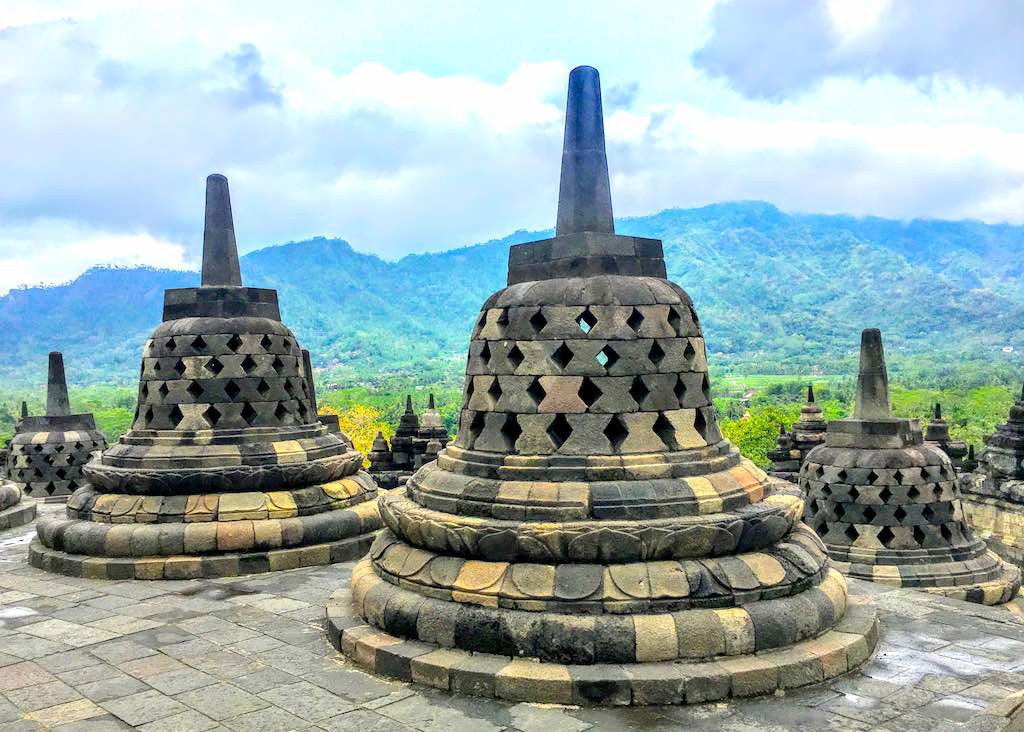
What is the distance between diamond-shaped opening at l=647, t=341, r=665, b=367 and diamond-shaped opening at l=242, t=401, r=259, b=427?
205 inches

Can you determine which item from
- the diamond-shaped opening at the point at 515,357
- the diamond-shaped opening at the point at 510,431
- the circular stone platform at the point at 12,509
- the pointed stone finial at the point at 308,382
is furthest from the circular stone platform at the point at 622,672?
the circular stone platform at the point at 12,509

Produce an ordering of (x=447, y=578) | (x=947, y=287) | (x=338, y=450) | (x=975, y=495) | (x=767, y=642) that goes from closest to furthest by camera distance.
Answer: (x=767, y=642) < (x=447, y=578) < (x=338, y=450) < (x=975, y=495) < (x=947, y=287)

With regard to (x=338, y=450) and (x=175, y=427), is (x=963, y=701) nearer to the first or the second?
(x=338, y=450)

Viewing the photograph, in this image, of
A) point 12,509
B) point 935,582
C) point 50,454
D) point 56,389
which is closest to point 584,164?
point 935,582

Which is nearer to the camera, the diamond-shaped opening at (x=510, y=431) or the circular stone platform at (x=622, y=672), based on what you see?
the circular stone platform at (x=622, y=672)

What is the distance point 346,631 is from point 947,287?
215005mm

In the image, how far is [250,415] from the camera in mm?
9695

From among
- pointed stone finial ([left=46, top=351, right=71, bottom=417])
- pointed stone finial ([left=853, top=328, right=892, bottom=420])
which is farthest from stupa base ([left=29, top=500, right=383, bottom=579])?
pointed stone finial ([left=46, top=351, right=71, bottom=417])

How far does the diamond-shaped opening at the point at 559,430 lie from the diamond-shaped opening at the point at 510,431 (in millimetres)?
Answer: 253

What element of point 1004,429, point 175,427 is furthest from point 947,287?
point 175,427

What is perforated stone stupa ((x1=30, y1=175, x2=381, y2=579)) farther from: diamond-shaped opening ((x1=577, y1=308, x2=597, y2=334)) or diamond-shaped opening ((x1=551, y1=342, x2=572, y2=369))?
diamond-shaped opening ((x1=577, y1=308, x2=597, y2=334))

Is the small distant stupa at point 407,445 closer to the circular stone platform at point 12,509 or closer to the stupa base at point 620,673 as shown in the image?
the circular stone platform at point 12,509

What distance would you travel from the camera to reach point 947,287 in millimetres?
196125

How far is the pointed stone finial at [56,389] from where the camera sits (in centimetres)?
1712
